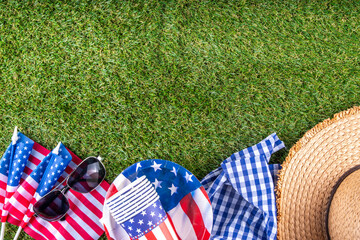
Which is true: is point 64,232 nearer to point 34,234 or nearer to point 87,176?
point 34,234

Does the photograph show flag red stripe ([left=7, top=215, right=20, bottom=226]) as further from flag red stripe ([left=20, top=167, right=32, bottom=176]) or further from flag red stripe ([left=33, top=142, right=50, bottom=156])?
flag red stripe ([left=33, top=142, right=50, bottom=156])

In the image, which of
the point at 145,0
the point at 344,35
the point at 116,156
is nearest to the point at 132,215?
the point at 116,156

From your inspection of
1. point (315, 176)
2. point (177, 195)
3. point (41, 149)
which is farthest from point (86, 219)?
point (315, 176)

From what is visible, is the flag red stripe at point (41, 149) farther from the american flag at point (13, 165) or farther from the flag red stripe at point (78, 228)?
the flag red stripe at point (78, 228)

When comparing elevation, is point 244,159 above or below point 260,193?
above

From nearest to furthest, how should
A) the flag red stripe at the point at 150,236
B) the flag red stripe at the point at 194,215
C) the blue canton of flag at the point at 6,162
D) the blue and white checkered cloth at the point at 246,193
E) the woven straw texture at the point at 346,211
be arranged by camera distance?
1. the woven straw texture at the point at 346,211
2. the flag red stripe at the point at 150,236
3. the flag red stripe at the point at 194,215
4. the blue and white checkered cloth at the point at 246,193
5. the blue canton of flag at the point at 6,162

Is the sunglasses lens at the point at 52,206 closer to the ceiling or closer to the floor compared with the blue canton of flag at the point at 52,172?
closer to the floor

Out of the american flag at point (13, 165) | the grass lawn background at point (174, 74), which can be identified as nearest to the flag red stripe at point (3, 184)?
the american flag at point (13, 165)

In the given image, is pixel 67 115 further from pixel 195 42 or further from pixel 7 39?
pixel 195 42
